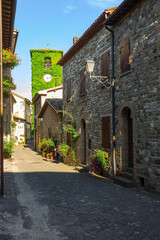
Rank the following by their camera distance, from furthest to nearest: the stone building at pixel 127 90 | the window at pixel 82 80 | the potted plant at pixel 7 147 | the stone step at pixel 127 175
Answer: the potted plant at pixel 7 147 < the window at pixel 82 80 < the stone step at pixel 127 175 < the stone building at pixel 127 90

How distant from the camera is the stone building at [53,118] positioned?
58.4 feet

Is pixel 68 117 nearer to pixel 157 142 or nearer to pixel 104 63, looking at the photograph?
pixel 104 63

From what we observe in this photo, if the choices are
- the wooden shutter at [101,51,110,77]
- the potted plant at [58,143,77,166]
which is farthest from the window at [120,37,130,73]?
the potted plant at [58,143,77,166]

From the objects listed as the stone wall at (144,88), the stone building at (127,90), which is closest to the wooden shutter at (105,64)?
the stone building at (127,90)

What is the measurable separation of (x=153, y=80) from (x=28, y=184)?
18.5ft

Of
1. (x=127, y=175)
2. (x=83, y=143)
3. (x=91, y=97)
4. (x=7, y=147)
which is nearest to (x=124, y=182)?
(x=127, y=175)

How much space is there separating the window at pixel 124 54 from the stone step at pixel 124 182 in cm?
393

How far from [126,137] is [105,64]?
11.2 feet

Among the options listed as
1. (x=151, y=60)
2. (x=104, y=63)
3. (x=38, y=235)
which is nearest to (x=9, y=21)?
(x=104, y=63)

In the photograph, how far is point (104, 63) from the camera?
419 inches

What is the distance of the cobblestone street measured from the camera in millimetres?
4344

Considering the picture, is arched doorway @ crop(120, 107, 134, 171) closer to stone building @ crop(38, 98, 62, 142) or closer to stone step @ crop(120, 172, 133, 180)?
stone step @ crop(120, 172, 133, 180)

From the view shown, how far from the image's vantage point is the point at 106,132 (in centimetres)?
1031

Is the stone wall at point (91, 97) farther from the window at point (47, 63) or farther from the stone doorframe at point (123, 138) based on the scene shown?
the window at point (47, 63)
